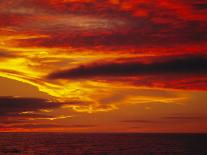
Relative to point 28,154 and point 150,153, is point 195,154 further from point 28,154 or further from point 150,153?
point 28,154

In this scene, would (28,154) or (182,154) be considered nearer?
(182,154)

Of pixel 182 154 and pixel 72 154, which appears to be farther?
pixel 72 154

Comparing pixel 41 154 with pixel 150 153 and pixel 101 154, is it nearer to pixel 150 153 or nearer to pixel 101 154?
pixel 101 154

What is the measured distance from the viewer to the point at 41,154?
411 feet

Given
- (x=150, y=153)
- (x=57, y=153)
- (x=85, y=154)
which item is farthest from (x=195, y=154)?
(x=57, y=153)

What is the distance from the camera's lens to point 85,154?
121 m

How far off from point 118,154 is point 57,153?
19.7 metres

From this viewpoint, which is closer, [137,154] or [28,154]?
[137,154]

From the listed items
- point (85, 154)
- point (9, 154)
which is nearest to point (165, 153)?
point (85, 154)

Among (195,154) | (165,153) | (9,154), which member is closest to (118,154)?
(165,153)

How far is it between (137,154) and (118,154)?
4944 millimetres

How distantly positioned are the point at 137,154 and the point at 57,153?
2445cm

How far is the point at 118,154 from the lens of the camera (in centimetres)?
11562

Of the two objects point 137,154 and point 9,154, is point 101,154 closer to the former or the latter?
point 137,154
